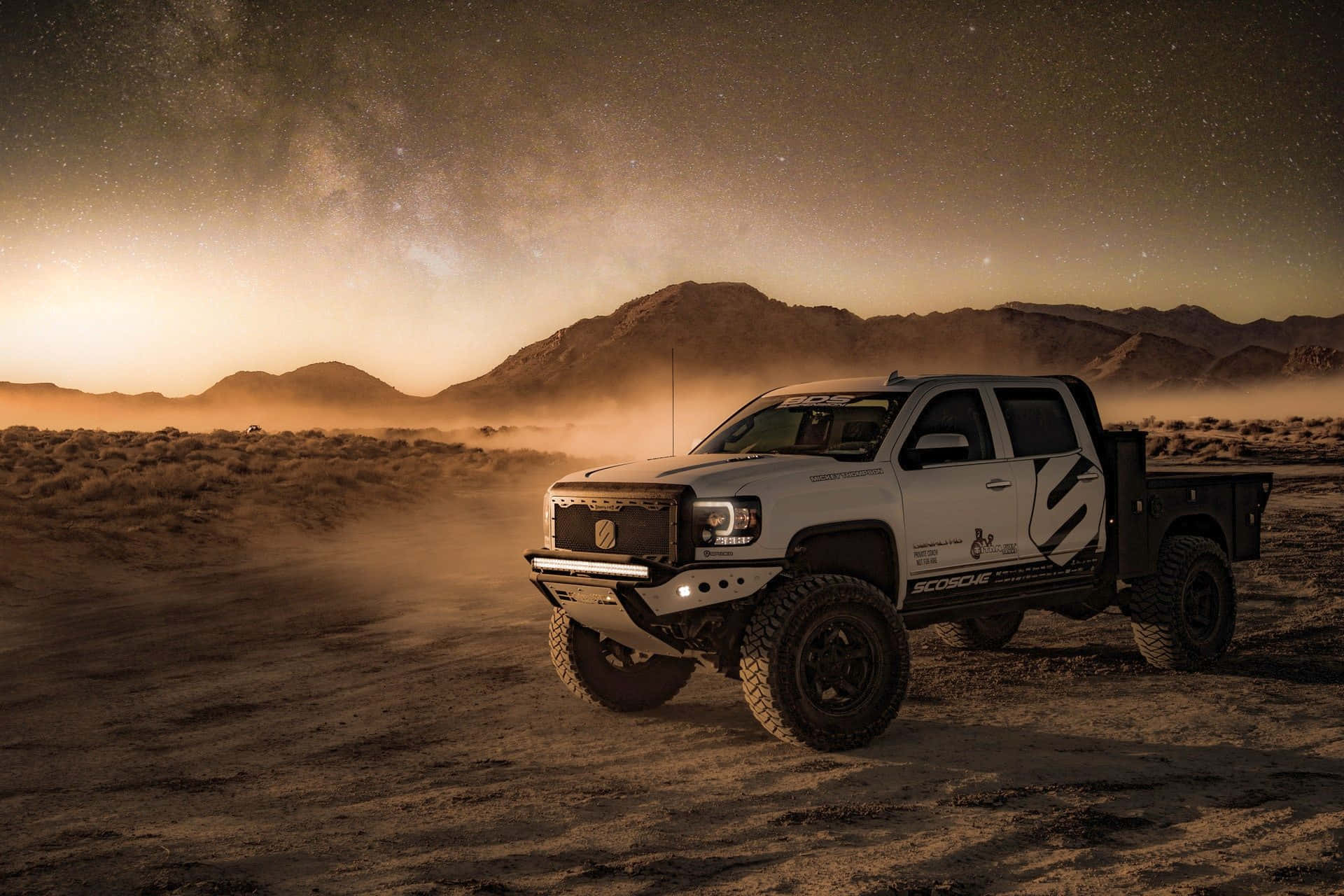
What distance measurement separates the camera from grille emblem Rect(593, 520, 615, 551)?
791cm

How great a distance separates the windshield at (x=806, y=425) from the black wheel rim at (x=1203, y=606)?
3.32 m

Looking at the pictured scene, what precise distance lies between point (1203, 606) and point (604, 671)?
5197 mm

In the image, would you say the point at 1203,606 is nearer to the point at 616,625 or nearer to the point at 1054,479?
the point at 1054,479

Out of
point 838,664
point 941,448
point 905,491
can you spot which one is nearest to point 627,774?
point 838,664

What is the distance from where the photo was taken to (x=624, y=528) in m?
7.87

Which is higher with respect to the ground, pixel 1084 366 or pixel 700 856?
pixel 1084 366

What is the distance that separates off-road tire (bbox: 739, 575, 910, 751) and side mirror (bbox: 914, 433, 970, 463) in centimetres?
101

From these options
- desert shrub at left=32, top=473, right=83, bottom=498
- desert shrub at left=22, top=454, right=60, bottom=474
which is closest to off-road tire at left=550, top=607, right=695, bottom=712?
desert shrub at left=32, top=473, right=83, bottom=498

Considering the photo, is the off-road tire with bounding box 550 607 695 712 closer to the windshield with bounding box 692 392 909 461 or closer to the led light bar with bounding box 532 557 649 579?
the led light bar with bounding box 532 557 649 579

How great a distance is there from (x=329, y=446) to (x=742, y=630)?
152ft

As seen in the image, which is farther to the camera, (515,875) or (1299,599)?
(1299,599)

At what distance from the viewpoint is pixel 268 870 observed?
5.59 metres

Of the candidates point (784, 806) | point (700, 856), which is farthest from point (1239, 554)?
point (700, 856)

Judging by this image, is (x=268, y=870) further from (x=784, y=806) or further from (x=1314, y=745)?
(x=1314, y=745)
